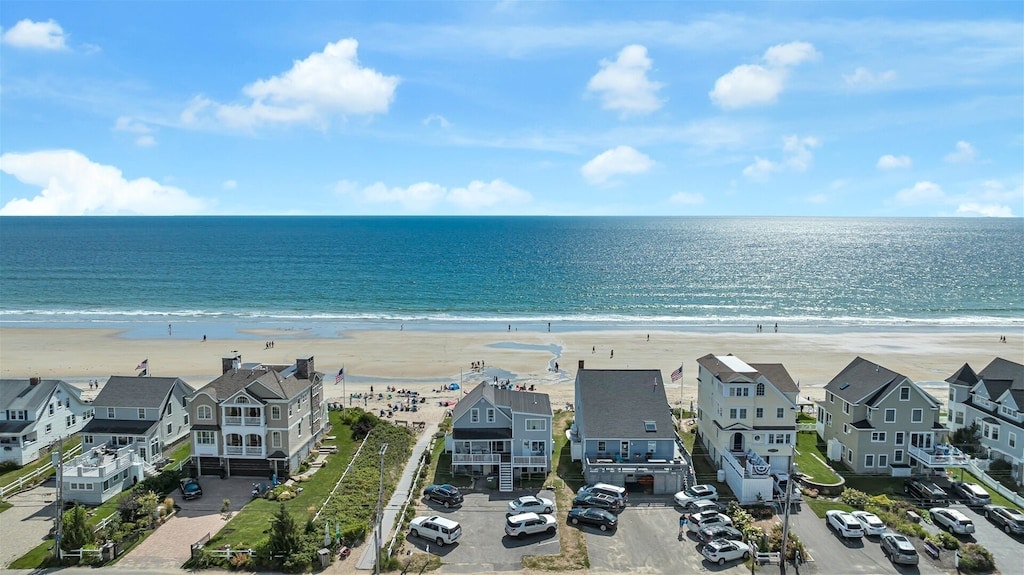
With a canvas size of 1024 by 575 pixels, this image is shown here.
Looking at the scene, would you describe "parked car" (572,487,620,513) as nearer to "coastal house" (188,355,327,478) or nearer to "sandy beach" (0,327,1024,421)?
"coastal house" (188,355,327,478)

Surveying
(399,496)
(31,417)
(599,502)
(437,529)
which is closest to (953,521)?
(599,502)

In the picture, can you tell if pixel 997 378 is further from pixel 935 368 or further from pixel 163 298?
pixel 163 298

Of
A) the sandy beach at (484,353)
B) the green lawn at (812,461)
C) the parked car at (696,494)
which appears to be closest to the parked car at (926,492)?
the green lawn at (812,461)

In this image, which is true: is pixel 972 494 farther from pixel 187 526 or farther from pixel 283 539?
pixel 187 526

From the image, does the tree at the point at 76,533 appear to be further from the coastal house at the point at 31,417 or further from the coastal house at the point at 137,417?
the coastal house at the point at 31,417

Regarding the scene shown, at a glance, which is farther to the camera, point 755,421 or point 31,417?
point 31,417
